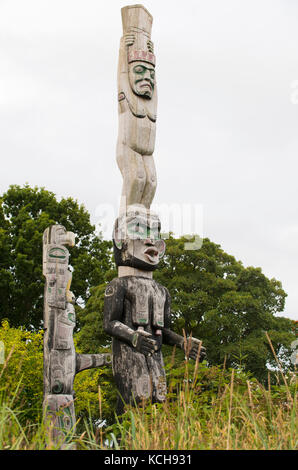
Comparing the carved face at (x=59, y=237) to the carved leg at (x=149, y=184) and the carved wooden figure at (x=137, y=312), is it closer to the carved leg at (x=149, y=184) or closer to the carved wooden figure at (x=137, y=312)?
the carved wooden figure at (x=137, y=312)

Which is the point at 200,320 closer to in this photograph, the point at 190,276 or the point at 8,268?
the point at 190,276

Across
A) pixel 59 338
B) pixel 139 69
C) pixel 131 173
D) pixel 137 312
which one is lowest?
pixel 59 338

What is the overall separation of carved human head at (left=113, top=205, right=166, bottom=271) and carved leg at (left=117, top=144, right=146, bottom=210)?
1.55ft

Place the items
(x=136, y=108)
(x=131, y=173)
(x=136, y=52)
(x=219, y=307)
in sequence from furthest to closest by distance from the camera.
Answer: (x=219, y=307), (x=136, y=52), (x=136, y=108), (x=131, y=173)

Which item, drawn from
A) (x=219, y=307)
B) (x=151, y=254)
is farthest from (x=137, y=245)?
(x=219, y=307)

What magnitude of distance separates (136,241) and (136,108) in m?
2.55

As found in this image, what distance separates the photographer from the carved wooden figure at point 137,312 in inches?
291

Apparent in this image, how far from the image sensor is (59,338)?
26.9ft

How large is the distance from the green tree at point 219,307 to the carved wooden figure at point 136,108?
41.2ft

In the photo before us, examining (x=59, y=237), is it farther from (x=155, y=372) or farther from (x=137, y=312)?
(x=155, y=372)

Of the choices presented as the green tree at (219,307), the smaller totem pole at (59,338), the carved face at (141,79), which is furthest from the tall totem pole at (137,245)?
the green tree at (219,307)

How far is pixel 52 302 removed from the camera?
845 cm
